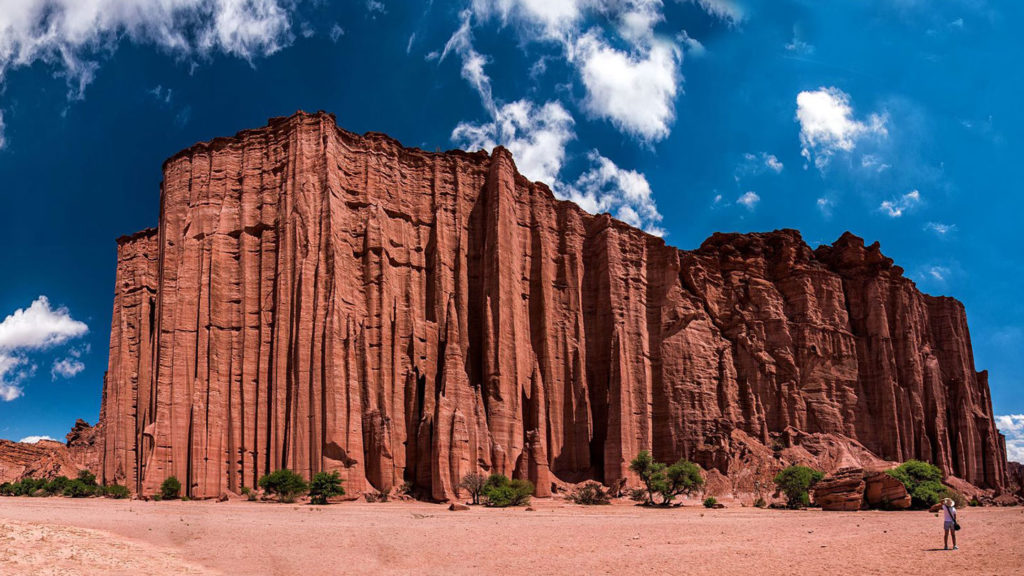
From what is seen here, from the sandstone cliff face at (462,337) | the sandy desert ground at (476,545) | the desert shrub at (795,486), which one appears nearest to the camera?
the sandy desert ground at (476,545)

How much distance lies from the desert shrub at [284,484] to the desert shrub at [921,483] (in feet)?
94.9

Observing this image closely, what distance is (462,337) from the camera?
47812 millimetres

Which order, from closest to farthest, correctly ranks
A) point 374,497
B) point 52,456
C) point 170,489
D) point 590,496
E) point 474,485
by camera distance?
point 170,489 → point 374,497 → point 474,485 → point 590,496 → point 52,456

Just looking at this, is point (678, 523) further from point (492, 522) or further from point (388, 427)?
point (388, 427)

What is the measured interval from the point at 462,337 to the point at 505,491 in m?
13.2

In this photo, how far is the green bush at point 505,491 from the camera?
1438 inches

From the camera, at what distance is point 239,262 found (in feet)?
146

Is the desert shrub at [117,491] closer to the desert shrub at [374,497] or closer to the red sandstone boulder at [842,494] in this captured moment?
the desert shrub at [374,497]

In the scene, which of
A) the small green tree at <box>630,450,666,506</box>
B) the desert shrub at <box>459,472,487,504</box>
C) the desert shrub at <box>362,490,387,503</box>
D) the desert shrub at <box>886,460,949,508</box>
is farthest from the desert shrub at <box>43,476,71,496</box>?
the desert shrub at <box>886,460,949,508</box>

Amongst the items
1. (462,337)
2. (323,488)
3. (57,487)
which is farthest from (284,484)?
(57,487)

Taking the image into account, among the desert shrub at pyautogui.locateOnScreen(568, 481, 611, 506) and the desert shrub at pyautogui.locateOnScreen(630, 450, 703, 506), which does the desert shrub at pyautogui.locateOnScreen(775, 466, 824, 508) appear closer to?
the desert shrub at pyautogui.locateOnScreen(630, 450, 703, 506)

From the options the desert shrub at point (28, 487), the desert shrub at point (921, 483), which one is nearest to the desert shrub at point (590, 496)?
the desert shrub at point (921, 483)

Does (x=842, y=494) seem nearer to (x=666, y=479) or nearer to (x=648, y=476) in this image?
(x=666, y=479)

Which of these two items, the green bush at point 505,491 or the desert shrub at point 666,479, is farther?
the desert shrub at point 666,479
